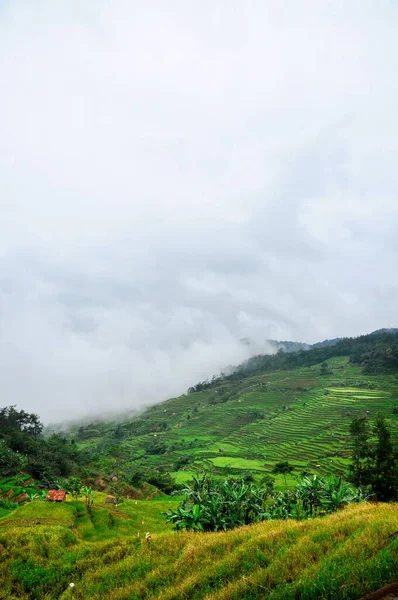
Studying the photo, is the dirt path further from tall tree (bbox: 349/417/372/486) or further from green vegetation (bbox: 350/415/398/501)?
tall tree (bbox: 349/417/372/486)

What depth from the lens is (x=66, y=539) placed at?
20938mm

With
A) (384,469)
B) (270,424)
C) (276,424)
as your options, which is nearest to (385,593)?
(384,469)

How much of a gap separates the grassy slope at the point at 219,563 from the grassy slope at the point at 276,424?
58125mm

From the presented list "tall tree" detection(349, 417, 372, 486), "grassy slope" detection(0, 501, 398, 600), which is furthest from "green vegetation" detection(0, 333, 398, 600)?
"tall tree" detection(349, 417, 372, 486)

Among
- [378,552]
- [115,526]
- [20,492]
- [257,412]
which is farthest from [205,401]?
[378,552]

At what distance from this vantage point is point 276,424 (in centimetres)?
11062

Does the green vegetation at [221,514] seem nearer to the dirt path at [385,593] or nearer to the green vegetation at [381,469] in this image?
the green vegetation at [381,469]

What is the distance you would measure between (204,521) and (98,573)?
23.5 ft

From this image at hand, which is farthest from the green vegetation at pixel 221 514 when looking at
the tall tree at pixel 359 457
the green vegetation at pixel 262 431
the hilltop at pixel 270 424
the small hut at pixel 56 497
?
the small hut at pixel 56 497

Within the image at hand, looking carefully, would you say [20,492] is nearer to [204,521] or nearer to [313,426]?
[204,521]

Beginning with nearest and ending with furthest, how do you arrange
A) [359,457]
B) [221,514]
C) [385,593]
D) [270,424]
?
1. [385,593]
2. [221,514]
3. [359,457]
4. [270,424]

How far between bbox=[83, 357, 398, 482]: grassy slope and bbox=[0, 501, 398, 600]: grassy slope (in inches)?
2288

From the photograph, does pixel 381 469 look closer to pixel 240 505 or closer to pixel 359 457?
pixel 359 457

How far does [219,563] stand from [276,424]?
4148 inches
